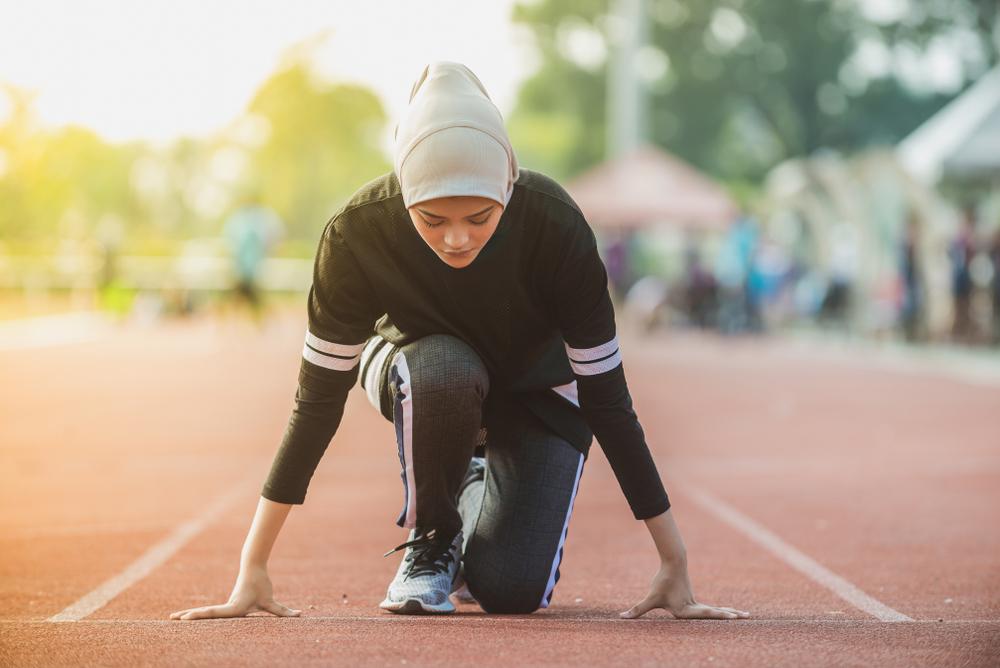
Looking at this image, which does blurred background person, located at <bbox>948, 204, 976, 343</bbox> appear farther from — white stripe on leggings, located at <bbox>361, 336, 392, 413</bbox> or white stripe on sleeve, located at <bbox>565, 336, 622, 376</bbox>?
white stripe on sleeve, located at <bbox>565, 336, 622, 376</bbox>

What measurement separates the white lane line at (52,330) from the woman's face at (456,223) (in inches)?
621

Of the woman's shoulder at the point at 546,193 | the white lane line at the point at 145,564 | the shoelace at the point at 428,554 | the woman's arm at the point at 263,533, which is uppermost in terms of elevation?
the woman's shoulder at the point at 546,193

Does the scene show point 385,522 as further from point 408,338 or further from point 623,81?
point 623,81

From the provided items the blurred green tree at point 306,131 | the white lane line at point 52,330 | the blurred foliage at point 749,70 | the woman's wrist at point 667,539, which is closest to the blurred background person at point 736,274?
the white lane line at point 52,330

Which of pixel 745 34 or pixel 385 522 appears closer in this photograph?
pixel 385 522

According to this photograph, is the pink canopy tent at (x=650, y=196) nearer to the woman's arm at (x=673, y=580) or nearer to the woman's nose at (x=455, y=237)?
the woman's arm at (x=673, y=580)

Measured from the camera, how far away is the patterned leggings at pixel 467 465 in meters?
4.05

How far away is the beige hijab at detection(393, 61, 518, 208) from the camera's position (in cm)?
353

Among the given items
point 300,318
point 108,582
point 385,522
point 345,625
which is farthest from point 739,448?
point 300,318

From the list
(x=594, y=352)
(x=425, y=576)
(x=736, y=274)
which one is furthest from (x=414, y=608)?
(x=736, y=274)

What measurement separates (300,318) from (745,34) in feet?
89.2

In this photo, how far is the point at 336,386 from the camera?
387cm

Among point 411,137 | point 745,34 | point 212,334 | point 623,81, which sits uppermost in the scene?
point 745,34

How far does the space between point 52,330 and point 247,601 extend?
20.5 m
